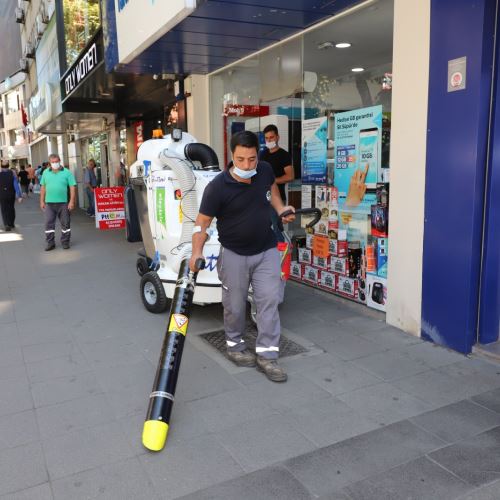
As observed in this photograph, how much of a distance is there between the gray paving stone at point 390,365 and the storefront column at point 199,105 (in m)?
5.61

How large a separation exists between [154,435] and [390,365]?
6.62 ft

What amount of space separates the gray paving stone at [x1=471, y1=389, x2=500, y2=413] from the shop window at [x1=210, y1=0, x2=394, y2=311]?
167 centimetres

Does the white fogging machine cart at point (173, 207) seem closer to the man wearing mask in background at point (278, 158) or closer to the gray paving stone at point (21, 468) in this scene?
the man wearing mask in background at point (278, 158)

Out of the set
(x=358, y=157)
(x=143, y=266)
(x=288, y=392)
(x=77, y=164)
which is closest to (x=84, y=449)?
Answer: (x=288, y=392)

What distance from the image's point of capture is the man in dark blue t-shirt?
3.61m

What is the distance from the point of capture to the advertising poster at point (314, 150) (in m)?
6.06

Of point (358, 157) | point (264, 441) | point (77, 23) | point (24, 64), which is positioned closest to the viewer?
point (264, 441)

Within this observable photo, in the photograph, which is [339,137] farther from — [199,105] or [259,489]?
[259,489]

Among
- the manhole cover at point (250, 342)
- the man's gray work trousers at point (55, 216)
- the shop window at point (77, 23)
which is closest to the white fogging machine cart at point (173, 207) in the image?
the manhole cover at point (250, 342)

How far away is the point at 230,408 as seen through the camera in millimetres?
3346

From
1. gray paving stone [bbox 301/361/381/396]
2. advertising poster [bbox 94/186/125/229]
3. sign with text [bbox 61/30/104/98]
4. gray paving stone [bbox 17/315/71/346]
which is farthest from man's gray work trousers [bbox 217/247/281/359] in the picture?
advertising poster [bbox 94/186/125/229]

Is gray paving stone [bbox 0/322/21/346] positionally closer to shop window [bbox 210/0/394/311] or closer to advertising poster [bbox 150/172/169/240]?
advertising poster [bbox 150/172/169/240]

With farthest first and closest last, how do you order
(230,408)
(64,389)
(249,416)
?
1. (64,389)
2. (230,408)
3. (249,416)

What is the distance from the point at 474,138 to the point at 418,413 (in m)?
2.07
